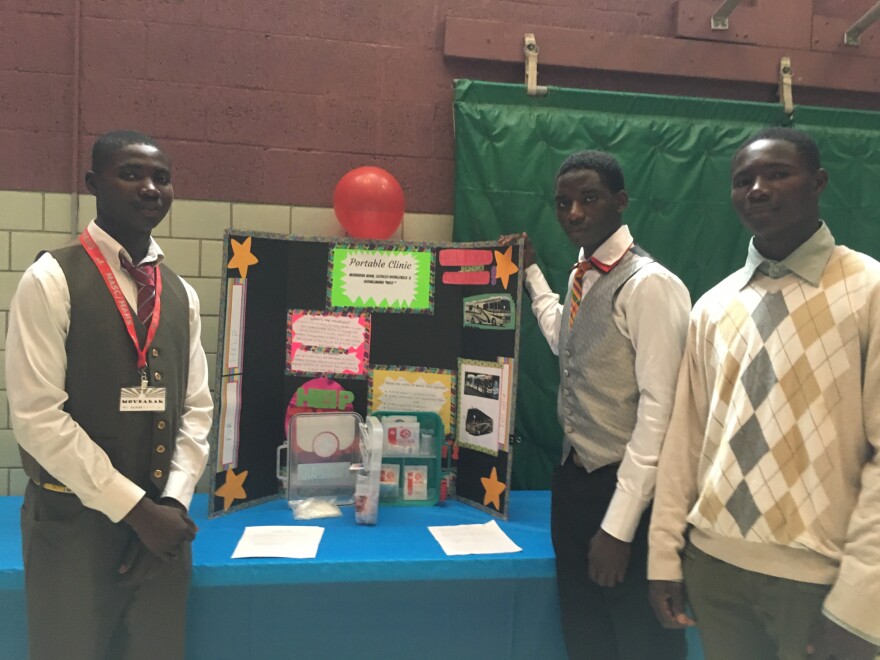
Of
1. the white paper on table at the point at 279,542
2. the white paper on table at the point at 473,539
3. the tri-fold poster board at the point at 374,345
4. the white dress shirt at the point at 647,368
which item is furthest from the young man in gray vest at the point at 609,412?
the white paper on table at the point at 279,542

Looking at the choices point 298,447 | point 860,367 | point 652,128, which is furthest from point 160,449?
point 652,128

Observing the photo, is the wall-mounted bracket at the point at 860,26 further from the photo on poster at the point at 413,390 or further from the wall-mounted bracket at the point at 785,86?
the photo on poster at the point at 413,390

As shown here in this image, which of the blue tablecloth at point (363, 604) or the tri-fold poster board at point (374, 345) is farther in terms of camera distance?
the tri-fold poster board at point (374, 345)

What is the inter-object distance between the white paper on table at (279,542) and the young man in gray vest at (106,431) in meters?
0.36

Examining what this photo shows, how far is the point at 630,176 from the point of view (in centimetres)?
289

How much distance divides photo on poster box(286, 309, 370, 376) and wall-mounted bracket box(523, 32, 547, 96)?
123 cm

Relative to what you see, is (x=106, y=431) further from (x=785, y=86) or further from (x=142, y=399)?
(x=785, y=86)

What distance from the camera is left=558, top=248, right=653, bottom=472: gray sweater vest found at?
167 centimetres

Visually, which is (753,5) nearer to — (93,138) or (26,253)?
(93,138)

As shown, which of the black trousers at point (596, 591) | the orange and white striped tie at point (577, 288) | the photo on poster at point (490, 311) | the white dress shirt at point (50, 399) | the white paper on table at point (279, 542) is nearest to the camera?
the white dress shirt at point (50, 399)

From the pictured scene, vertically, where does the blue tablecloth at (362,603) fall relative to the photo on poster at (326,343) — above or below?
below

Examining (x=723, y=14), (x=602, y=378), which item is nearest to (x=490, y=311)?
(x=602, y=378)

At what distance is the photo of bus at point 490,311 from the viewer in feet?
7.86

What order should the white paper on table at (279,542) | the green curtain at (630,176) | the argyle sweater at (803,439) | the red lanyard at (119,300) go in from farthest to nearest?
the green curtain at (630,176) < the white paper on table at (279,542) < the red lanyard at (119,300) < the argyle sweater at (803,439)
